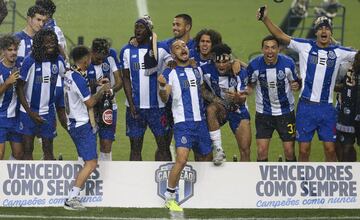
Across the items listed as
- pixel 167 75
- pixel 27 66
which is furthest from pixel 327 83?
pixel 27 66

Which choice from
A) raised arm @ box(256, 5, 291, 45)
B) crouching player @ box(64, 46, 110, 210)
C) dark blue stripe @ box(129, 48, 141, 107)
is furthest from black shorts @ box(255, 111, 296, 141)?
crouching player @ box(64, 46, 110, 210)

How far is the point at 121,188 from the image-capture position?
1381cm

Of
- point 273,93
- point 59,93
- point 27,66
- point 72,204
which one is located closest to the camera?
point 72,204

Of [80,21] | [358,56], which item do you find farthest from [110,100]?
[80,21]

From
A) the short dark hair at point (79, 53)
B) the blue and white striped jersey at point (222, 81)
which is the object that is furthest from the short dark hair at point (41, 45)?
the blue and white striped jersey at point (222, 81)

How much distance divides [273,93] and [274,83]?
0.12 meters

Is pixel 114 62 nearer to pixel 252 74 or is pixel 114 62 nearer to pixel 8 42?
pixel 8 42

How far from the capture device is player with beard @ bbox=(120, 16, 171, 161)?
1468 cm

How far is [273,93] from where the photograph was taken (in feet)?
47.9

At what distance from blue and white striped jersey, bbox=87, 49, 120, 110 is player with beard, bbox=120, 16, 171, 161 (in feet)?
0.79

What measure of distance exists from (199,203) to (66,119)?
1879mm

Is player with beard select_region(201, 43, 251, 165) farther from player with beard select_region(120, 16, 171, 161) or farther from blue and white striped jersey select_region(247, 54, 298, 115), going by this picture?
player with beard select_region(120, 16, 171, 161)

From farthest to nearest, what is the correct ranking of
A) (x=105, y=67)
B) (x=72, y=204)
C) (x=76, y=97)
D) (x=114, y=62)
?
(x=114, y=62) < (x=105, y=67) < (x=76, y=97) < (x=72, y=204)

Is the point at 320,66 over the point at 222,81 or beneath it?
over
